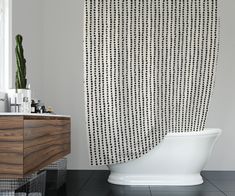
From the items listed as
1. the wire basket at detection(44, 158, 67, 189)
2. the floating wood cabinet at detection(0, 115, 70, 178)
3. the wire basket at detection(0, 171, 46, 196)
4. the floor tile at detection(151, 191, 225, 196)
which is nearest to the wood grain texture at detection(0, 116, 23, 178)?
the floating wood cabinet at detection(0, 115, 70, 178)

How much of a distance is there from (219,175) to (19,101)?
2.69m

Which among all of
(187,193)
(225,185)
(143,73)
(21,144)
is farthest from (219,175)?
(21,144)

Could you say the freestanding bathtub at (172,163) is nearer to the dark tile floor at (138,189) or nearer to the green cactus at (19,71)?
the dark tile floor at (138,189)

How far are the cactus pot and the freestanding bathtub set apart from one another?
140 centimetres

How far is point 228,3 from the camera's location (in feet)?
16.2

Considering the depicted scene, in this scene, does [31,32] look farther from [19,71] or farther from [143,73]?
[19,71]

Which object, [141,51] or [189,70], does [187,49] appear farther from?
[141,51]

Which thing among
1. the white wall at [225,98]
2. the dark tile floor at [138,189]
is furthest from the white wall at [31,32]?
the white wall at [225,98]

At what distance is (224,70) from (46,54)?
227 cm

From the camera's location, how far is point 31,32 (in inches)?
179

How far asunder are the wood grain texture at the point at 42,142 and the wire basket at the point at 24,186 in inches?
4.3

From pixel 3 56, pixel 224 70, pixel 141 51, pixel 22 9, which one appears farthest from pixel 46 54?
pixel 224 70

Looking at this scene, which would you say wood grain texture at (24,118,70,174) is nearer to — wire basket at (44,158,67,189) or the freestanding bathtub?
wire basket at (44,158,67,189)

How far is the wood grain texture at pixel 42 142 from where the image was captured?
231 centimetres
